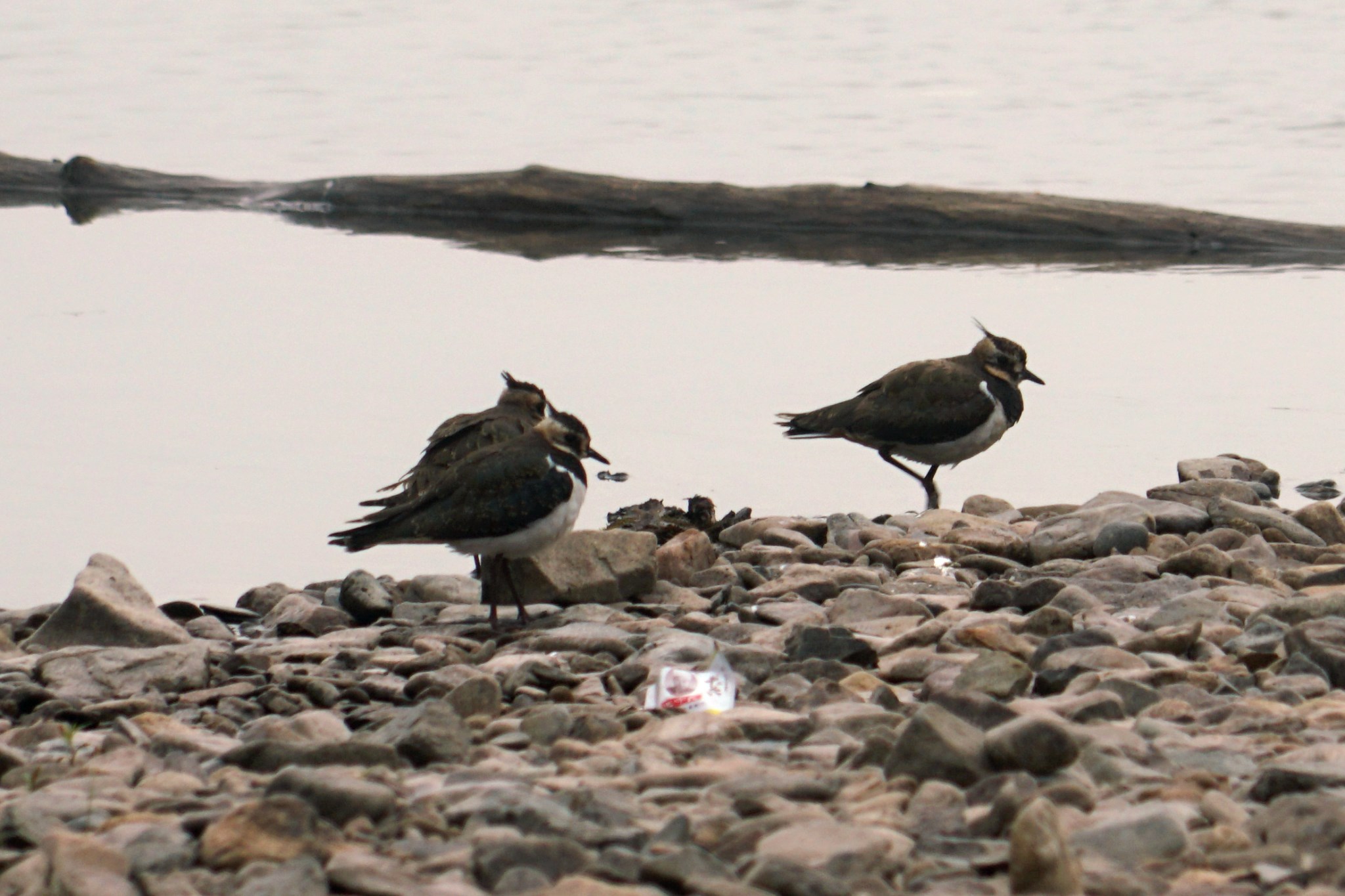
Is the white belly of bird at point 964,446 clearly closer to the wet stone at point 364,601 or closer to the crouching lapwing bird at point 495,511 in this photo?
the crouching lapwing bird at point 495,511

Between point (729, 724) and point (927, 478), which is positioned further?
point (927, 478)

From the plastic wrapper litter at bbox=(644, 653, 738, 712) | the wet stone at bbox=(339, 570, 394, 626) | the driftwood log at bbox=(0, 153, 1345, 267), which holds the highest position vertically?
the driftwood log at bbox=(0, 153, 1345, 267)

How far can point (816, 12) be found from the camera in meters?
37.6

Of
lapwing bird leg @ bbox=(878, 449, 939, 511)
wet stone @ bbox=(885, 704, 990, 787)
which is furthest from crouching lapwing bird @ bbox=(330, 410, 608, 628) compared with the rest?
lapwing bird leg @ bbox=(878, 449, 939, 511)

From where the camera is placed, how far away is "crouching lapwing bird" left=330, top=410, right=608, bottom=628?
7258 millimetres

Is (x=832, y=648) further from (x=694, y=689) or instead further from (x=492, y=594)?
(x=492, y=594)

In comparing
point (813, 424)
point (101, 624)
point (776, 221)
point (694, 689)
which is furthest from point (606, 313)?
point (694, 689)

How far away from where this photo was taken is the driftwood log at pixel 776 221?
1642 cm

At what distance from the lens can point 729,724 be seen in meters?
5.51

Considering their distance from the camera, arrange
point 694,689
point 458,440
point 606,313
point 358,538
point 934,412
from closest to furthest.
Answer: point 694,689 < point 358,538 < point 458,440 < point 934,412 < point 606,313

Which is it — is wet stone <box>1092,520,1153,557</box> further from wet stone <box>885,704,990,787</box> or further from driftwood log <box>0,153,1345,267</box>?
driftwood log <box>0,153,1345,267</box>

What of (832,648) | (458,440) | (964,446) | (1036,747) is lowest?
(832,648)

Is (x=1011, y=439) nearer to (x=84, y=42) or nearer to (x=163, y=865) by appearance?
(x=163, y=865)

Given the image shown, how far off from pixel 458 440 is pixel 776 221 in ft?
30.6
